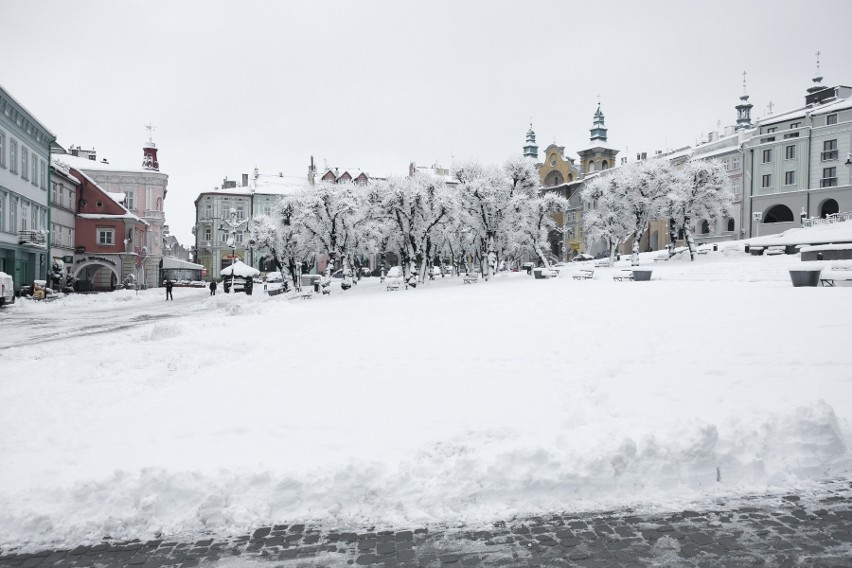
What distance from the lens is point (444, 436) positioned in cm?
642

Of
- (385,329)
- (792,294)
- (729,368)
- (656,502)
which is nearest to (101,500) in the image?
(656,502)

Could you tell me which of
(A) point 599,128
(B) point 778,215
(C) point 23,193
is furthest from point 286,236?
(A) point 599,128

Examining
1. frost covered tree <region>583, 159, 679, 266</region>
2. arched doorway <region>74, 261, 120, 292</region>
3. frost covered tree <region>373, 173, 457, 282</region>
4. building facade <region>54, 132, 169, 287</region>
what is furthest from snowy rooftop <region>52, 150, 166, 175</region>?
frost covered tree <region>583, 159, 679, 266</region>

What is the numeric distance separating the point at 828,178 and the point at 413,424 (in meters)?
60.5

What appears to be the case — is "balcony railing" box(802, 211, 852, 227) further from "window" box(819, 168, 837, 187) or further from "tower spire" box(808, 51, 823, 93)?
"tower spire" box(808, 51, 823, 93)

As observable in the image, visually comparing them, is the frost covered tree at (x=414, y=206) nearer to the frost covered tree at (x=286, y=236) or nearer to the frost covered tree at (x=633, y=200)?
the frost covered tree at (x=286, y=236)

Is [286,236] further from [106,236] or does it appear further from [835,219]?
[835,219]

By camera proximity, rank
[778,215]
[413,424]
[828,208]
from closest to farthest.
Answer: [413,424]
[828,208]
[778,215]

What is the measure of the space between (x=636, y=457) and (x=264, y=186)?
88.7 meters

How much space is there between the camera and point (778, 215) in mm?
57156

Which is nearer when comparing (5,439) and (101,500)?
(101,500)

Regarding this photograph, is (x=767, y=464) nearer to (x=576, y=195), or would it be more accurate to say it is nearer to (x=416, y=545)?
(x=416, y=545)

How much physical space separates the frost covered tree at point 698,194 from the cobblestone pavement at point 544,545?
145 feet

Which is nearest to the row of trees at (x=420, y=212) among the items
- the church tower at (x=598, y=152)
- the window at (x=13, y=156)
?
the window at (x=13, y=156)
